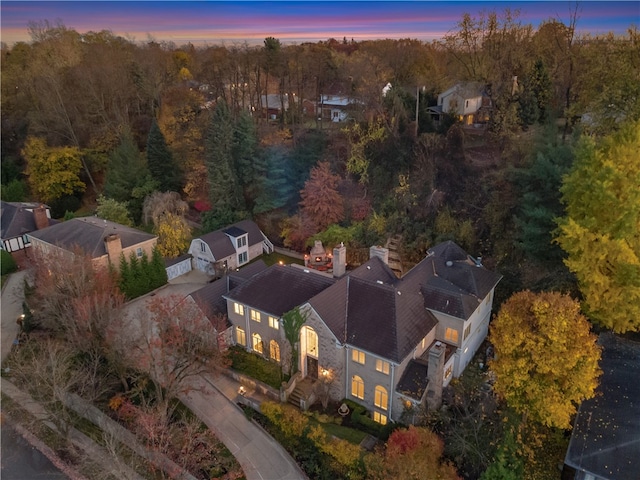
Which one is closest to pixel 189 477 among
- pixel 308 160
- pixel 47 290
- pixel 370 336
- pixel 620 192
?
pixel 370 336

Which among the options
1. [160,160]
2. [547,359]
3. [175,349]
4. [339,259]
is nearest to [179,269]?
[160,160]

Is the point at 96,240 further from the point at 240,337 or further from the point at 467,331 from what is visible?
the point at 467,331

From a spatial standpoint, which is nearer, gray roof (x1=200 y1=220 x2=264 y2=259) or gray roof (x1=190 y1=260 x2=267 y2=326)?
gray roof (x1=190 y1=260 x2=267 y2=326)

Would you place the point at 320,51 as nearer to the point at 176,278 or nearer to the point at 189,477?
the point at 176,278

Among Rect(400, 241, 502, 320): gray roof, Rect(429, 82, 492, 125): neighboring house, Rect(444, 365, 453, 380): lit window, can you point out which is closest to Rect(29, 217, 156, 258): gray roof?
Rect(400, 241, 502, 320): gray roof

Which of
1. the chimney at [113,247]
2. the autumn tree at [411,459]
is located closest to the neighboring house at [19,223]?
the chimney at [113,247]

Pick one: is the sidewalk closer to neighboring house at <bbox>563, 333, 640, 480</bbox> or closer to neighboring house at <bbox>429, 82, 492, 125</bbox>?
neighboring house at <bbox>563, 333, 640, 480</bbox>
